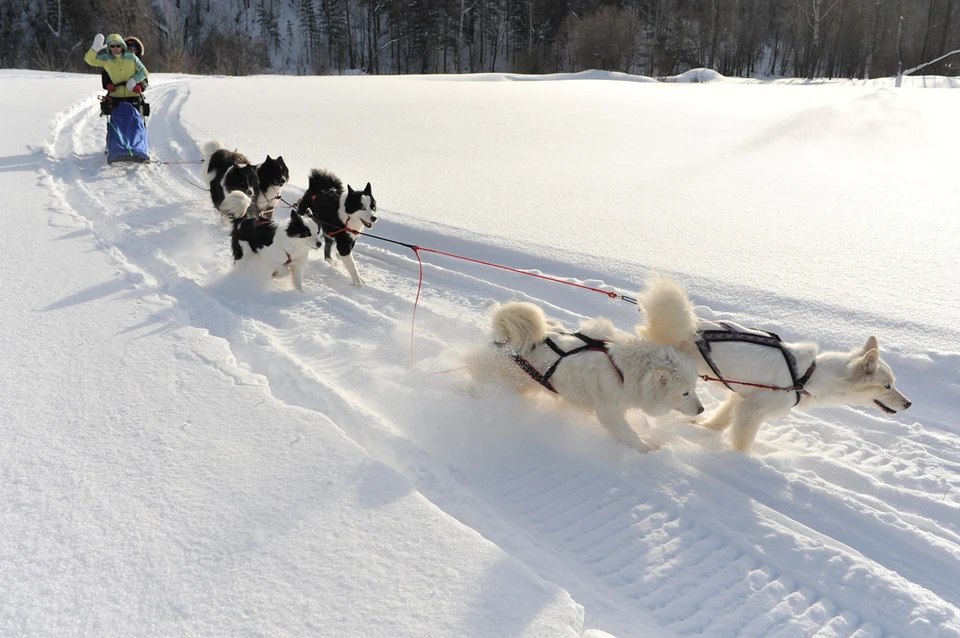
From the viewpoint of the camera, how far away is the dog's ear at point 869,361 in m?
3.24

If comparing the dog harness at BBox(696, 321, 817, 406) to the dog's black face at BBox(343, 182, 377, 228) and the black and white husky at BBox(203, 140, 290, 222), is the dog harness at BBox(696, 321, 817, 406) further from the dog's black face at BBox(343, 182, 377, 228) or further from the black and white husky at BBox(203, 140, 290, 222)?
the black and white husky at BBox(203, 140, 290, 222)

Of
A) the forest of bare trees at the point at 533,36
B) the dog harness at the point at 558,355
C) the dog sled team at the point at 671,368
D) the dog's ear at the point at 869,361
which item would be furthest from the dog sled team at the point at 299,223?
the forest of bare trees at the point at 533,36

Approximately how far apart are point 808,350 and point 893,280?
7.24 ft

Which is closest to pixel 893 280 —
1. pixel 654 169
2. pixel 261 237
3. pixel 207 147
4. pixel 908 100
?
pixel 654 169

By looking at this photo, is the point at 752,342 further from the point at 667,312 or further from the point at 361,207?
the point at 361,207

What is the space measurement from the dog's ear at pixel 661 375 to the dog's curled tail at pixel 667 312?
0.21m

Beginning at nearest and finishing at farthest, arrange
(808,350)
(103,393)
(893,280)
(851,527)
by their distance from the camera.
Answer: (851,527), (103,393), (808,350), (893,280)

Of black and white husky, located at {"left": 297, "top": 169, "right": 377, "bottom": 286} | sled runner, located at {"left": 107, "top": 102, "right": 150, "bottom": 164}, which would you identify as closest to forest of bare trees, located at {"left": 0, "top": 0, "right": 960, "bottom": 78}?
sled runner, located at {"left": 107, "top": 102, "right": 150, "bottom": 164}

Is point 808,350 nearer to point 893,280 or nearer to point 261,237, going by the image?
point 893,280

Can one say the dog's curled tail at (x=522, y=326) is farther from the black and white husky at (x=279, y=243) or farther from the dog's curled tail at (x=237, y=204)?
the dog's curled tail at (x=237, y=204)

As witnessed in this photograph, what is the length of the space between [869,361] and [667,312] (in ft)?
3.68

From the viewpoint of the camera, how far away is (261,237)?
5.20 metres

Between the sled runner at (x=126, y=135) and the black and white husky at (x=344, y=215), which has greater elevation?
the sled runner at (x=126, y=135)

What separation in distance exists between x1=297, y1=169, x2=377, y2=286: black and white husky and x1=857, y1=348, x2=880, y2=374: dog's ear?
3.92 metres
